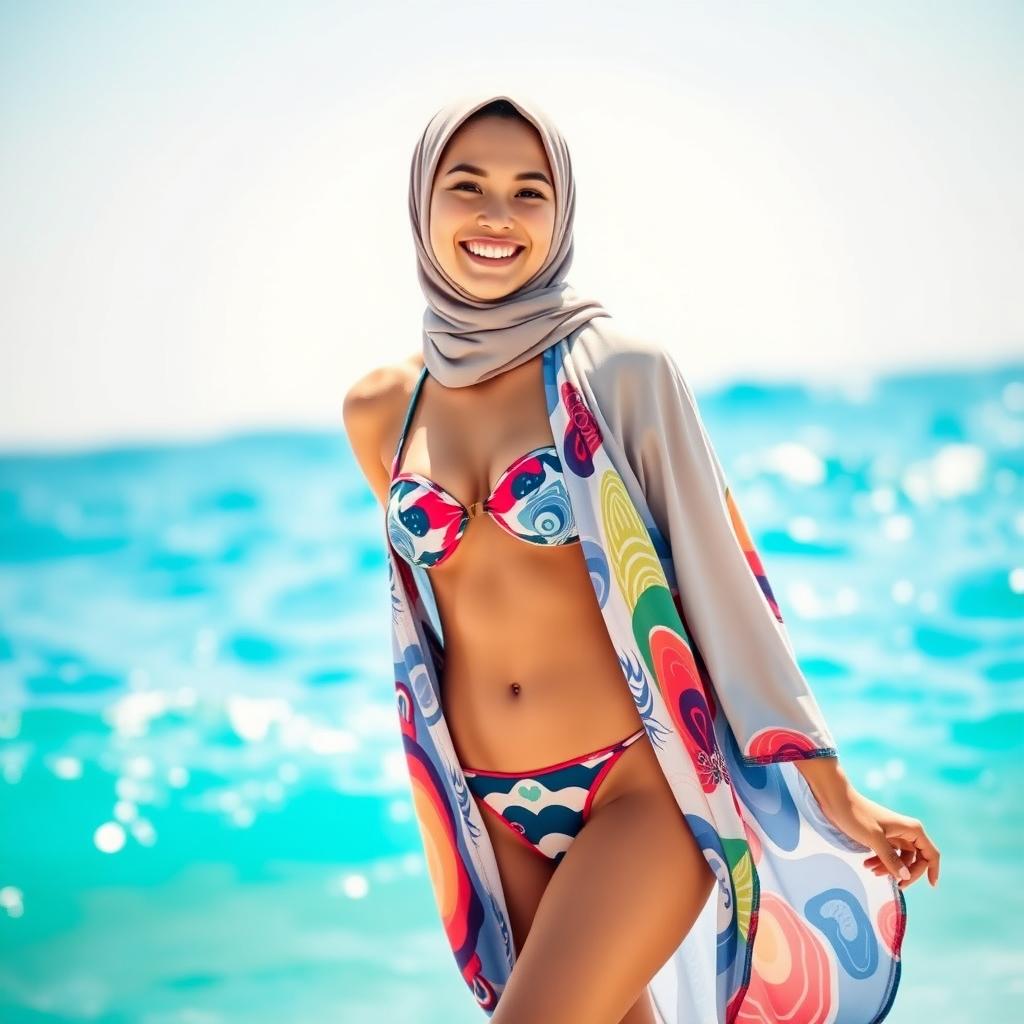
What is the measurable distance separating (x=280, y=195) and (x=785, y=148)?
365cm

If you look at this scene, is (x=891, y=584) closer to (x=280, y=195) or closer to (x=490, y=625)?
(x=280, y=195)

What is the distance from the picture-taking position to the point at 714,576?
1.86 meters

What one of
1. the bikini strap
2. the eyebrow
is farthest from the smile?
the bikini strap

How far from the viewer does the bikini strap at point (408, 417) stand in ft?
6.86

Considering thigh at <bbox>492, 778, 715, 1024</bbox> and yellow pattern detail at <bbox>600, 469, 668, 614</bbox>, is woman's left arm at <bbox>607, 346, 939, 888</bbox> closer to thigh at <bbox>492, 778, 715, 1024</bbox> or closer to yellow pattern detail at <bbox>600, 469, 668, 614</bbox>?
yellow pattern detail at <bbox>600, 469, 668, 614</bbox>

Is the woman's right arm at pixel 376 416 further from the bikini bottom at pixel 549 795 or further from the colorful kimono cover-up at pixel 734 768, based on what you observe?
the bikini bottom at pixel 549 795

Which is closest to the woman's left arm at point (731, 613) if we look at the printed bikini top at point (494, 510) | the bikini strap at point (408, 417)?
the printed bikini top at point (494, 510)

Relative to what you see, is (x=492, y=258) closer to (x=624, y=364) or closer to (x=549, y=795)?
(x=624, y=364)

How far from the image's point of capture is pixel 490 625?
199cm

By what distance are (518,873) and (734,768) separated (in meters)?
0.40

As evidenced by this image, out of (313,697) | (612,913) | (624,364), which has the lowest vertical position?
(612,913)

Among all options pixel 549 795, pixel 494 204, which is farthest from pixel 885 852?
pixel 494 204

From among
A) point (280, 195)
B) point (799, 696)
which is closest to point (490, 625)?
point (799, 696)

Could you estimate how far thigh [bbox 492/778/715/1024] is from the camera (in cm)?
174
